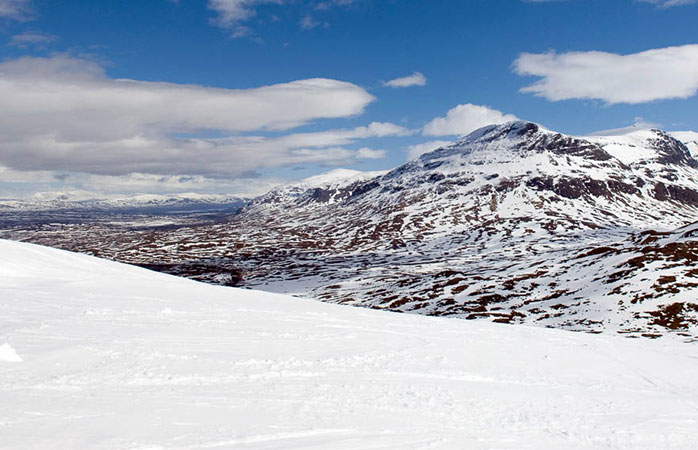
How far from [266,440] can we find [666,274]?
7866cm

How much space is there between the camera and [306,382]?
1243 centimetres

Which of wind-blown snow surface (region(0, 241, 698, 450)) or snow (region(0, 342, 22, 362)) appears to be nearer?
wind-blown snow surface (region(0, 241, 698, 450))

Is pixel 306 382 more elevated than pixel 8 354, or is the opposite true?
pixel 8 354

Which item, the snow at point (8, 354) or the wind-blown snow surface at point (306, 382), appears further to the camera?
the snow at point (8, 354)

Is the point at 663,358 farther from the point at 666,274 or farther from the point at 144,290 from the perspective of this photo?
the point at 666,274

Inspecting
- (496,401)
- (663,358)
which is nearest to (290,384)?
(496,401)

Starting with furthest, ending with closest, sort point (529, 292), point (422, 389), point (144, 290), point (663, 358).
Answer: point (529, 292) → point (144, 290) → point (663, 358) → point (422, 389)

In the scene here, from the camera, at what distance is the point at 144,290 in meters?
25.3

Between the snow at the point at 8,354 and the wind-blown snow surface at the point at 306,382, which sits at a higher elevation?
the snow at the point at 8,354

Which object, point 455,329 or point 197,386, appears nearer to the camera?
point 197,386

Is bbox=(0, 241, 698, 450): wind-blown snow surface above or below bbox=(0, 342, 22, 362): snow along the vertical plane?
below

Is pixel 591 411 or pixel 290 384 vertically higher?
pixel 290 384

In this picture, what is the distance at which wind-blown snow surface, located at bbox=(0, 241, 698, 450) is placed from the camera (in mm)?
9094

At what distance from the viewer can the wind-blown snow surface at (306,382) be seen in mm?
9094
